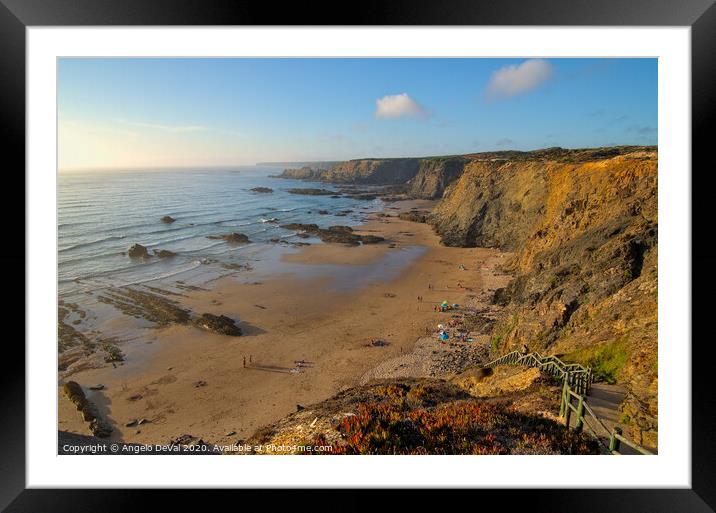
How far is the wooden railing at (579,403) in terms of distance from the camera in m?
4.11

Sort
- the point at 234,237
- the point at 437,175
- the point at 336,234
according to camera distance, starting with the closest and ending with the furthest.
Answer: the point at 234,237, the point at 336,234, the point at 437,175

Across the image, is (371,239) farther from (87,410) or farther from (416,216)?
(87,410)

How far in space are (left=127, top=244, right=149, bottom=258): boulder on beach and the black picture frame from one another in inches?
792

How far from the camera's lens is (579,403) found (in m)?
4.51

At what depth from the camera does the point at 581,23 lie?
3900 millimetres

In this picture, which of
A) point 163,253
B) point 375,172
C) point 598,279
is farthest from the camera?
point 375,172

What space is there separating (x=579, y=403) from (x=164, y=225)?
3019 cm

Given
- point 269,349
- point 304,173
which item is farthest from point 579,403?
point 304,173

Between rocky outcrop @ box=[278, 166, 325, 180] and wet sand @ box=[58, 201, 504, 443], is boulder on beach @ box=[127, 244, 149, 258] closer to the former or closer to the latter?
wet sand @ box=[58, 201, 504, 443]

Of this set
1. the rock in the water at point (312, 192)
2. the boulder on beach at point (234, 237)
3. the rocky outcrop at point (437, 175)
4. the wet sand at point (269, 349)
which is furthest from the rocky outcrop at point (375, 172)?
the wet sand at point (269, 349)

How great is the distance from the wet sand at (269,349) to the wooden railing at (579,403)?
228 inches

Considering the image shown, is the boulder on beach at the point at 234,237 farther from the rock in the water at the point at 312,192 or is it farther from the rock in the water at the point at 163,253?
the rock in the water at the point at 312,192

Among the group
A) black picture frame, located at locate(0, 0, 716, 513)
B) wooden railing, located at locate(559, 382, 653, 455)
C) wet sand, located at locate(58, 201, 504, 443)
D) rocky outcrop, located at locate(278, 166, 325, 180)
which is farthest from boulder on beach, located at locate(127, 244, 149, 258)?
rocky outcrop, located at locate(278, 166, 325, 180)

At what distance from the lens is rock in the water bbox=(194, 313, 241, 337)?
1405 cm
